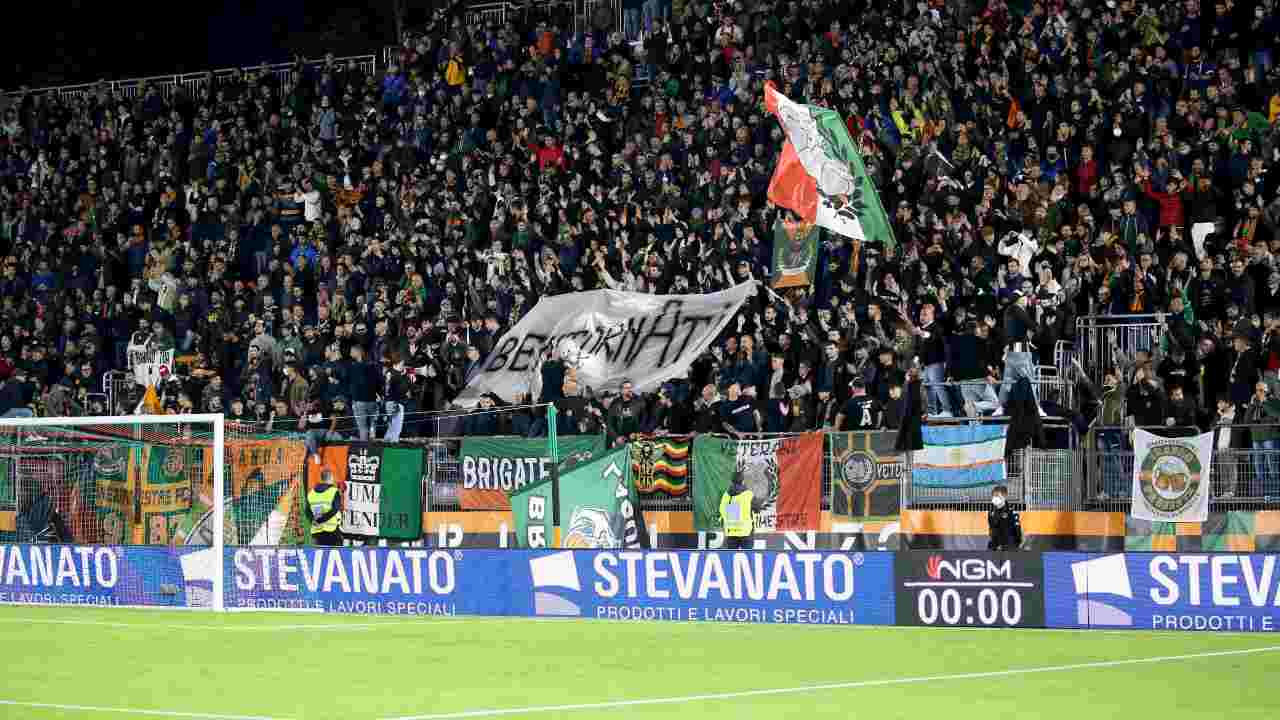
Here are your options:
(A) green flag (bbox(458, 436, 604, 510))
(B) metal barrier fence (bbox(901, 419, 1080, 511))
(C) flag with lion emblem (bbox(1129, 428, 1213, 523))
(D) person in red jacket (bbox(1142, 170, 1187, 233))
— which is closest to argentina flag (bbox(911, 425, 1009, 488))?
(B) metal barrier fence (bbox(901, 419, 1080, 511))

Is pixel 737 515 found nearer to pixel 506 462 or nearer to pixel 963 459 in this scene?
pixel 963 459

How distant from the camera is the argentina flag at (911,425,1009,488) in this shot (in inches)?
789

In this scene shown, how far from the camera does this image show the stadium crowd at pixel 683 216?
22.3 meters

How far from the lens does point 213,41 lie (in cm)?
4616

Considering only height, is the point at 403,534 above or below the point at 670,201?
below

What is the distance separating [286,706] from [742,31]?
20392 mm

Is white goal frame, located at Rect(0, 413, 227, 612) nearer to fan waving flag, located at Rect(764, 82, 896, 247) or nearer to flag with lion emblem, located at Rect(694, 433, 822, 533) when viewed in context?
flag with lion emblem, located at Rect(694, 433, 822, 533)

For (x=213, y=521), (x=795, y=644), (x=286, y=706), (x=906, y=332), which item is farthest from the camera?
(x=906, y=332)

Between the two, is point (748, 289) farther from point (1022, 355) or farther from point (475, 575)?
point (475, 575)

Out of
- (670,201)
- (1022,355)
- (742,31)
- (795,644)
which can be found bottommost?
(795,644)

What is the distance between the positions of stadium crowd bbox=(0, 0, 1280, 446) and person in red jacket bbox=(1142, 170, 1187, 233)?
0.11ft

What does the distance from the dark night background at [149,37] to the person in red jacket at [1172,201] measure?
26.2 meters

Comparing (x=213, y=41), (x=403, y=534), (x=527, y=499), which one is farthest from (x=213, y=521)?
(x=213, y=41)

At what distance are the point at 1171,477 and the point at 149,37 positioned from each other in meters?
34.5
